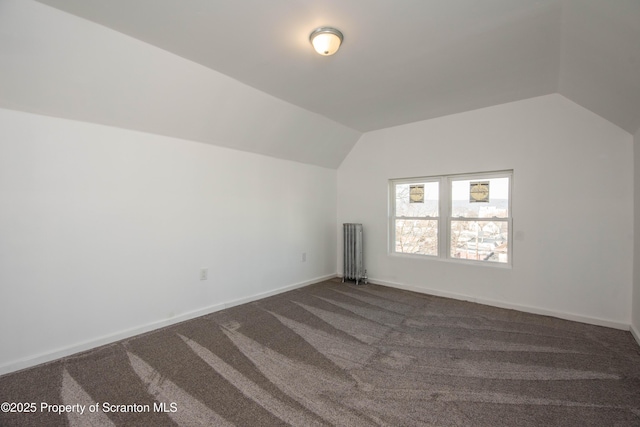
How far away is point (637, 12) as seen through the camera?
5.07 ft

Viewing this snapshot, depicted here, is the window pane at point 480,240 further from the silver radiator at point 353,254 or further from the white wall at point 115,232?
the white wall at point 115,232

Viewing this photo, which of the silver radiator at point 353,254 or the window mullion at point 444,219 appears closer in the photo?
the window mullion at point 444,219

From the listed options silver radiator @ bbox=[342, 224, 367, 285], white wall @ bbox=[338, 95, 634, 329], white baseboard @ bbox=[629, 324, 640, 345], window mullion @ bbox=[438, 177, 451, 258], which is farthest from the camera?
silver radiator @ bbox=[342, 224, 367, 285]

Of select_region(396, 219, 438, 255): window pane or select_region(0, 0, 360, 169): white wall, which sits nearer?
select_region(0, 0, 360, 169): white wall

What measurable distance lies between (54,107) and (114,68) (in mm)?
601

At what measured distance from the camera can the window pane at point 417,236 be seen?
4302mm

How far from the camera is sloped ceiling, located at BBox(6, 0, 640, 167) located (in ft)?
5.93

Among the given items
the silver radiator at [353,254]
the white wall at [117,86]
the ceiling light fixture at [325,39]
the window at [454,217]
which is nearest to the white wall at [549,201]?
the window at [454,217]

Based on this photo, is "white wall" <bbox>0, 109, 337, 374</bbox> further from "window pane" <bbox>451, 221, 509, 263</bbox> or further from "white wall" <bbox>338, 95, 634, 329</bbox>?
"window pane" <bbox>451, 221, 509, 263</bbox>

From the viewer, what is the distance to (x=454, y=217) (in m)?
4.10


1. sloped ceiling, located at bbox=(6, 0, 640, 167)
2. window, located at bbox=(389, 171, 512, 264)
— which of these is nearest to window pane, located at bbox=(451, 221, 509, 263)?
window, located at bbox=(389, 171, 512, 264)

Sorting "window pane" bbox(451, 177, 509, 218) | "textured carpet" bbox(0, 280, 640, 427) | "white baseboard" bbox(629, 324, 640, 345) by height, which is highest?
"window pane" bbox(451, 177, 509, 218)

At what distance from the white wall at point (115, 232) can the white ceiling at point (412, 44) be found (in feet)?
3.61

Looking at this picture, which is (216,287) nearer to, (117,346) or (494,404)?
(117,346)
